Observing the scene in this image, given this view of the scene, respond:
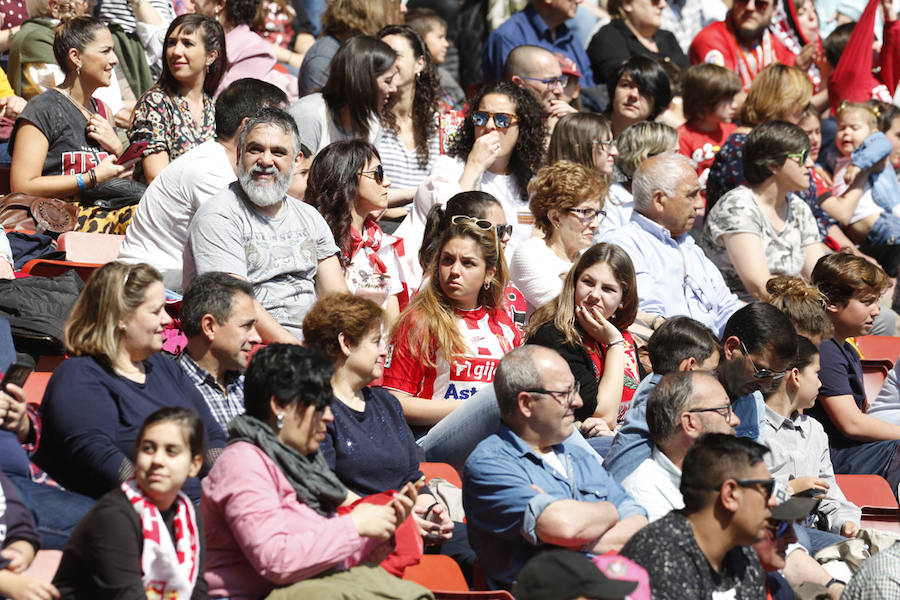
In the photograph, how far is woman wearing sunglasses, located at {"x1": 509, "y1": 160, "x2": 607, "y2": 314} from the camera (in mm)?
6450

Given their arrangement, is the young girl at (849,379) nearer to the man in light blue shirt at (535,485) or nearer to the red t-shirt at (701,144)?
the red t-shirt at (701,144)

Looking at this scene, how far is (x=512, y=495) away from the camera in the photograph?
4.27 m

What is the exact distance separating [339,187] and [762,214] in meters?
2.62

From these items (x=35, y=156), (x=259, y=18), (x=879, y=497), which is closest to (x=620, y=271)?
(x=879, y=497)

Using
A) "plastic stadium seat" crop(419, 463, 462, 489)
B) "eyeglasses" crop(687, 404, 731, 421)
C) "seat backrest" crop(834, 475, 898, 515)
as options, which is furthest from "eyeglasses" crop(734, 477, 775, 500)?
"seat backrest" crop(834, 475, 898, 515)

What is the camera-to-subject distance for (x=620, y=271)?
5.83 metres

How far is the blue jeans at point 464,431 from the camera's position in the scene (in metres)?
5.05

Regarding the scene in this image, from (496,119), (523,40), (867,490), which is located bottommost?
(867,490)

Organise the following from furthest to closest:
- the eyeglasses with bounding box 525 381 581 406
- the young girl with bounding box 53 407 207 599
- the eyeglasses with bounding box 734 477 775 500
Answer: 1. the eyeglasses with bounding box 525 381 581 406
2. the eyeglasses with bounding box 734 477 775 500
3. the young girl with bounding box 53 407 207 599

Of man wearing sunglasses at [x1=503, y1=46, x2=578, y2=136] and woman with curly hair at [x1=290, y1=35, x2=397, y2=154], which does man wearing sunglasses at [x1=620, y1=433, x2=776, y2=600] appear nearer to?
woman with curly hair at [x1=290, y1=35, x2=397, y2=154]

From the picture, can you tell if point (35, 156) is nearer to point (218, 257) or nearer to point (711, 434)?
point (218, 257)

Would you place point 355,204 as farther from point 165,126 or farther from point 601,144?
point 601,144

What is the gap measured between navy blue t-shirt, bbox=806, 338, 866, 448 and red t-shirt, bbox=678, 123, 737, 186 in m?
2.30

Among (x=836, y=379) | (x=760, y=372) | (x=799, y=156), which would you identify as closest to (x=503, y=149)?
(x=799, y=156)
